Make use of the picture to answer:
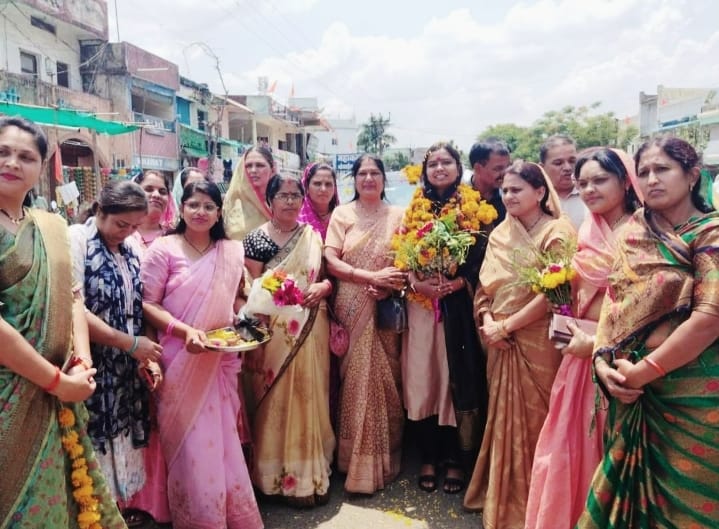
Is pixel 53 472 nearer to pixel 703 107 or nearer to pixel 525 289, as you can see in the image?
pixel 525 289

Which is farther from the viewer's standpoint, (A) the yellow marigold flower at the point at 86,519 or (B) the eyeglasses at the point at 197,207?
(B) the eyeglasses at the point at 197,207

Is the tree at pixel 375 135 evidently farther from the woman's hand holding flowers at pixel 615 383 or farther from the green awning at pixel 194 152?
the woman's hand holding flowers at pixel 615 383

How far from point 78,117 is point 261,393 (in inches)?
362

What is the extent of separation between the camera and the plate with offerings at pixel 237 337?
2896mm

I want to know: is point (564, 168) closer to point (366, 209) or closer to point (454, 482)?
point (366, 209)

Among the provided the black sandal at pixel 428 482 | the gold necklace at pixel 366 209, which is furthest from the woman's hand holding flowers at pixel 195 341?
the black sandal at pixel 428 482

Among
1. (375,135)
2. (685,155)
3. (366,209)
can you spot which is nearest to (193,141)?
(366,209)

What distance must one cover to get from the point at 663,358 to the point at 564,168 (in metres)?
2.09

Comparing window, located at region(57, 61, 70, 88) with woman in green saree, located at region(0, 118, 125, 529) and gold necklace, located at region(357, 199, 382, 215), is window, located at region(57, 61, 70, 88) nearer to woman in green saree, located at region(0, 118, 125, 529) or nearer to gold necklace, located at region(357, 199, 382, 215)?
gold necklace, located at region(357, 199, 382, 215)

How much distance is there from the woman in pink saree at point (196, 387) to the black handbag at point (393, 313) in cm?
101

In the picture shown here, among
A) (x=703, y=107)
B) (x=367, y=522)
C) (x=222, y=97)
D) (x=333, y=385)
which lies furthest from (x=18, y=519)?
(x=703, y=107)

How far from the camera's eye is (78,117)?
34.6 feet

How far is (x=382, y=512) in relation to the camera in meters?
3.38

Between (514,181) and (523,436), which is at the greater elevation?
(514,181)
